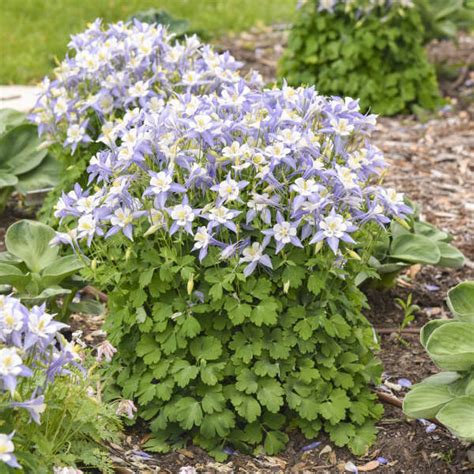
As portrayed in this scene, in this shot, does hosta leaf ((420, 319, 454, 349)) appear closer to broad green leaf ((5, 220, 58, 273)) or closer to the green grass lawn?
broad green leaf ((5, 220, 58, 273))

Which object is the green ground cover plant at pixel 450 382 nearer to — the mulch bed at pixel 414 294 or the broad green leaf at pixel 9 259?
the mulch bed at pixel 414 294

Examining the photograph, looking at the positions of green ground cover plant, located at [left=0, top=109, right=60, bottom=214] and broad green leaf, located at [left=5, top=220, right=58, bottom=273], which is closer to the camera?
broad green leaf, located at [left=5, top=220, right=58, bottom=273]

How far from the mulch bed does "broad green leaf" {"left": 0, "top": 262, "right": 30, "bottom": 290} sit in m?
0.60

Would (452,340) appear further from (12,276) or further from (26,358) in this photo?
(12,276)

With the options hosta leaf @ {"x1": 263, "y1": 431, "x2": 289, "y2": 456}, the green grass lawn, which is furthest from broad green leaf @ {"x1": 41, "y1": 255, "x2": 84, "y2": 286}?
the green grass lawn

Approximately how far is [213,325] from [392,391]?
854 mm

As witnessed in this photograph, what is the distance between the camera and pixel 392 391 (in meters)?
3.56

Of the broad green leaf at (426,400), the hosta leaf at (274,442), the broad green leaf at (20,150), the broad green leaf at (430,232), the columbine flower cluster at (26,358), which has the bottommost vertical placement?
the hosta leaf at (274,442)

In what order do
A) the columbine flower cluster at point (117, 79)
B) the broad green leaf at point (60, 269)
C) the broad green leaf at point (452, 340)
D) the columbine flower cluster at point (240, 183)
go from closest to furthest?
the columbine flower cluster at point (240, 183)
the broad green leaf at point (452, 340)
the broad green leaf at point (60, 269)
the columbine flower cluster at point (117, 79)

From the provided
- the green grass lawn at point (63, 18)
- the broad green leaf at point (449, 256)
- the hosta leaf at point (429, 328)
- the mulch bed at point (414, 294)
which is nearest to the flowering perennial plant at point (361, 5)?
the mulch bed at point (414, 294)

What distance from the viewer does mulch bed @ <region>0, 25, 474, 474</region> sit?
10.4ft

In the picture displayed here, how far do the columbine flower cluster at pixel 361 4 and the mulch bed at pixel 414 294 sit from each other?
792mm

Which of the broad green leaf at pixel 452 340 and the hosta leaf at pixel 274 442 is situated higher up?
the broad green leaf at pixel 452 340

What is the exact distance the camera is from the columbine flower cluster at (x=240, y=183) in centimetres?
296
